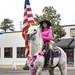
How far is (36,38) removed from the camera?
8.26m

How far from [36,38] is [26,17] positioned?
96.5 inches

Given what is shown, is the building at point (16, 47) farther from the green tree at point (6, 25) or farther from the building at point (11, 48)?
the green tree at point (6, 25)

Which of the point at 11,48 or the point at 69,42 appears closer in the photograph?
the point at 69,42

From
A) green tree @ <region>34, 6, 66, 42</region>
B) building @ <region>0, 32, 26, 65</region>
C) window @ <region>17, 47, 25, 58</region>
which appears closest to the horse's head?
green tree @ <region>34, 6, 66, 42</region>

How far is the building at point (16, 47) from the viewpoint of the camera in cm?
4057

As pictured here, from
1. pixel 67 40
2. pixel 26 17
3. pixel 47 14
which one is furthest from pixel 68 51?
pixel 26 17

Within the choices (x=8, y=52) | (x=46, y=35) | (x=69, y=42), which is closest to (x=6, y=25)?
(x=8, y=52)

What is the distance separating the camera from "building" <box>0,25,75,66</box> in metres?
40.6

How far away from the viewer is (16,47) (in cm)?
4472

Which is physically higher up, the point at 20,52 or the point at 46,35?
the point at 46,35

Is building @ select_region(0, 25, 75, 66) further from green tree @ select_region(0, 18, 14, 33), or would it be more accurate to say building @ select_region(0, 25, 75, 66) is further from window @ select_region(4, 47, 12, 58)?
green tree @ select_region(0, 18, 14, 33)

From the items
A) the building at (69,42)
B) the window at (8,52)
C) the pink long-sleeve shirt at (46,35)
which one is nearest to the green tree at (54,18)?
the building at (69,42)

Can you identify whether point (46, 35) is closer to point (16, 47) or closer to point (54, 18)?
point (54, 18)

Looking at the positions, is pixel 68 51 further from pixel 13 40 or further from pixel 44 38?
pixel 44 38
